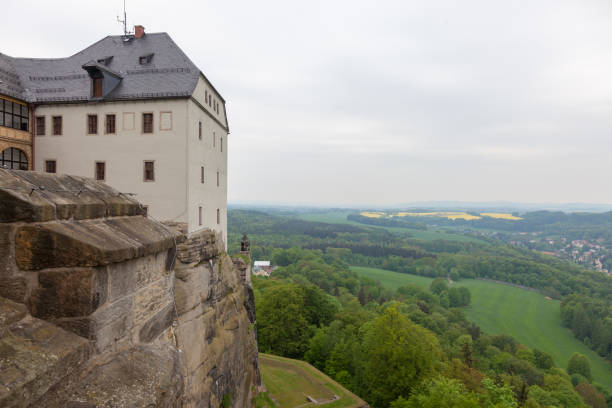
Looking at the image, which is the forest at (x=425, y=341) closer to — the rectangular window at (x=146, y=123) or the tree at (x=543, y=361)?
the tree at (x=543, y=361)

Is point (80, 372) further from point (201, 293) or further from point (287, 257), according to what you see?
point (287, 257)

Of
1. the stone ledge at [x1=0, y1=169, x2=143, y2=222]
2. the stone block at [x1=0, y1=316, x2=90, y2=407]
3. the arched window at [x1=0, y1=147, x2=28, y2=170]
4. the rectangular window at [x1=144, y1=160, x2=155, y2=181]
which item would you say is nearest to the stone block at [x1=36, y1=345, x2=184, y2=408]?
the stone block at [x1=0, y1=316, x2=90, y2=407]

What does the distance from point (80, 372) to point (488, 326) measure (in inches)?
3446

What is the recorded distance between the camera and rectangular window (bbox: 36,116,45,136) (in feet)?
61.4

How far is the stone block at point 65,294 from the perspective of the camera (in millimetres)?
4152

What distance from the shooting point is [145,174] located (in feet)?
58.5

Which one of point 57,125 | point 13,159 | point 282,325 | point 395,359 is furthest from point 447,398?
point 13,159

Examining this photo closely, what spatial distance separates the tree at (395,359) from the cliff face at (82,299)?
25.0m

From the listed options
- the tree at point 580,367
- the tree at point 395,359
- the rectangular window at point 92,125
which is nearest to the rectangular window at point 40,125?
the rectangular window at point 92,125

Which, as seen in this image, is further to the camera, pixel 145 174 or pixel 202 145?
pixel 202 145

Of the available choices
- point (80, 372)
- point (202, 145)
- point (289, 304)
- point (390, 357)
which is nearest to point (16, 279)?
point (80, 372)

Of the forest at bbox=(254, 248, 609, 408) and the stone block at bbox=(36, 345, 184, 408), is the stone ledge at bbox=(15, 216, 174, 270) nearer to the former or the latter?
the stone block at bbox=(36, 345, 184, 408)

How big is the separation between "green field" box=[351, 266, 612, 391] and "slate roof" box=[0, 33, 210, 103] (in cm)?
7395

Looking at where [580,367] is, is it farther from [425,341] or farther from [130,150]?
[130,150]
